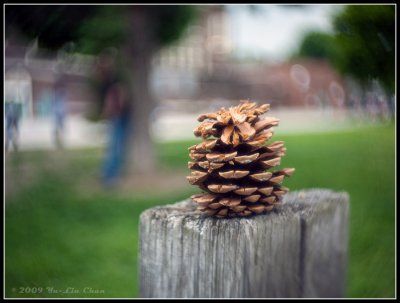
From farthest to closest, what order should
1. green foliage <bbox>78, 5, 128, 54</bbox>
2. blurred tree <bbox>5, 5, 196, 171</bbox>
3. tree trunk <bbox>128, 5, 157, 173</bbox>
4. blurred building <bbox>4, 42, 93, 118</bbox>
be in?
tree trunk <bbox>128, 5, 157, 173</bbox> → blurred tree <bbox>5, 5, 196, 171</bbox> → green foliage <bbox>78, 5, 128, 54</bbox> → blurred building <bbox>4, 42, 93, 118</bbox>

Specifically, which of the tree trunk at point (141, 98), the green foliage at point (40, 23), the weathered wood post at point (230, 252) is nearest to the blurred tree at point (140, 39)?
the tree trunk at point (141, 98)

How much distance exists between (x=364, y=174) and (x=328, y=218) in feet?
11.6

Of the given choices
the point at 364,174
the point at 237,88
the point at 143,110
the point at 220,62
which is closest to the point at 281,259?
the point at 364,174

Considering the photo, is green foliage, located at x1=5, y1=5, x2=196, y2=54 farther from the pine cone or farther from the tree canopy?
the tree canopy

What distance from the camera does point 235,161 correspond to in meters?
1.13

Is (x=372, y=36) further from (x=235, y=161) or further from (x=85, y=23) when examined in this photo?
(x=85, y=23)

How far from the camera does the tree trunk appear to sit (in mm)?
5602

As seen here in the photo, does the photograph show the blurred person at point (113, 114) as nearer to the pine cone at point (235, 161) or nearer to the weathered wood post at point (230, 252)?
the weathered wood post at point (230, 252)

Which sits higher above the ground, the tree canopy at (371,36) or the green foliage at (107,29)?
the green foliage at (107,29)

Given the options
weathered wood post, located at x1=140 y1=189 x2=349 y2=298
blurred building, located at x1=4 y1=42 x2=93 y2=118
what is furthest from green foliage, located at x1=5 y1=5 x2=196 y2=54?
weathered wood post, located at x1=140 y1=189 x2=349 y2=298

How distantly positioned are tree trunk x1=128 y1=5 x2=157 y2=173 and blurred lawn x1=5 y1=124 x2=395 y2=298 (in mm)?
447

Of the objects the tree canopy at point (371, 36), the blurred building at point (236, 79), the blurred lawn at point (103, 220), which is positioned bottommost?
the blurred lawn at point (103, 220)

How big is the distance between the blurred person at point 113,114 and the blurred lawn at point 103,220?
0.94ft

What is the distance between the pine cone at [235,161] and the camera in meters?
1.12
